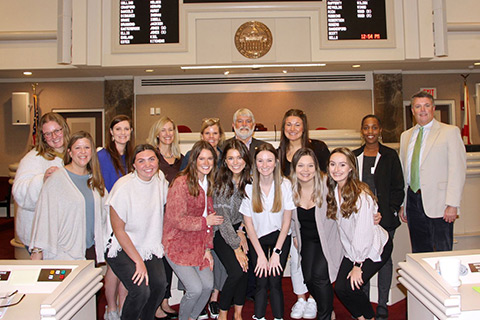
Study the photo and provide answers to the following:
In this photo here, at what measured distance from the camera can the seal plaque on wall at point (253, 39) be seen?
251 inches

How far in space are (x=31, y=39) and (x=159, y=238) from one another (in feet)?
18.2

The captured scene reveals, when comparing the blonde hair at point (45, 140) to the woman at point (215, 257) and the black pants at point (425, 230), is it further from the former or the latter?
the black pants at point (425, 230)

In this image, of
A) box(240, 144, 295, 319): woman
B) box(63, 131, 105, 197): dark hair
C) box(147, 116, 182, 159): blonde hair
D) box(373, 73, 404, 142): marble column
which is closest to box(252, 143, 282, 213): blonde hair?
box(240, 144, 295, 319): woman

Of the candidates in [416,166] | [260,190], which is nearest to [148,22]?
[260,190]

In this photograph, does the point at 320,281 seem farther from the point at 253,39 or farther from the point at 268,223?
the point at 253,39

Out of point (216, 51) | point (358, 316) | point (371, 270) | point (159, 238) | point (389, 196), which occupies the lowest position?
point (358, 316)

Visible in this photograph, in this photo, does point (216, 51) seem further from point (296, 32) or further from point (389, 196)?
point (389, 196)

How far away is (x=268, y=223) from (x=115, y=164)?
1228 mm

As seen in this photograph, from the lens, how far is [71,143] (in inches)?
107

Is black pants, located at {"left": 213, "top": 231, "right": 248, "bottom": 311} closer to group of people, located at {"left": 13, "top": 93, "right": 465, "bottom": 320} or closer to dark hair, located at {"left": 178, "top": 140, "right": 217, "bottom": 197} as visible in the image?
group of people, located at {"left": 13, "top": 93, "right": 465, "bottom": 320}

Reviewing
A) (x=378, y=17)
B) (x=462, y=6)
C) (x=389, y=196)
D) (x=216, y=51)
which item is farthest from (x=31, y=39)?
(x=462, y=6)

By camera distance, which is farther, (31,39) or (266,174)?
(31,39)

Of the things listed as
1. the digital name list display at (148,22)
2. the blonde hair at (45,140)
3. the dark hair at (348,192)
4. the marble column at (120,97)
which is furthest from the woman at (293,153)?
the marble column at (120,97)

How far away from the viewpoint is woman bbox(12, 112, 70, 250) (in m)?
2.77
